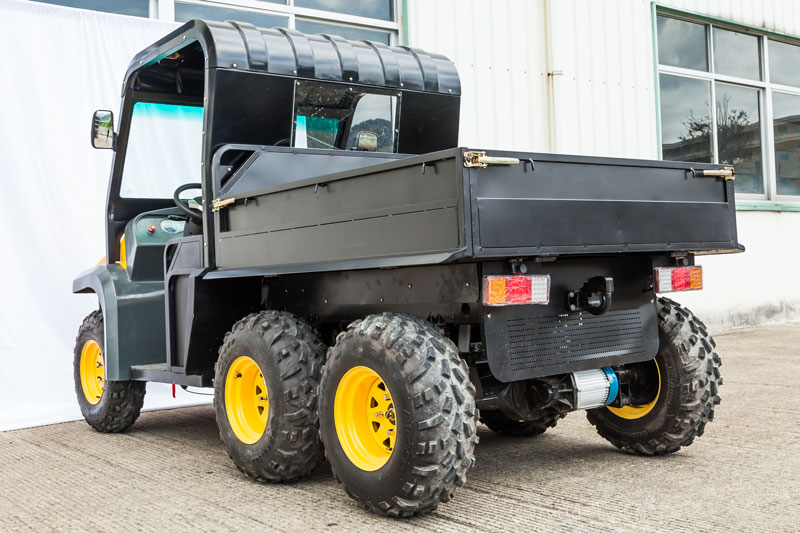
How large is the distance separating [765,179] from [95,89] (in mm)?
8967

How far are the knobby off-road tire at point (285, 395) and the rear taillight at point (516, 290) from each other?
108 centimetres

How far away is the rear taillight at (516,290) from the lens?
328cm

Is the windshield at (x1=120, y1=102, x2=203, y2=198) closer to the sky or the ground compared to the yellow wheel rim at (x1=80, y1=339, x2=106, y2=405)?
closer to the sky

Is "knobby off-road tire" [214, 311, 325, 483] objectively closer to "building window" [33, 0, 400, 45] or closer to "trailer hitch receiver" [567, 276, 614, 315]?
"trailer hitch receiver" [567, 276, 614, 315]

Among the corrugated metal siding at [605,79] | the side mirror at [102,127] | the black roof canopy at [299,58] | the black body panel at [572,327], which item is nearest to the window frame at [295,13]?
the corrugated metal siding at [605,79]

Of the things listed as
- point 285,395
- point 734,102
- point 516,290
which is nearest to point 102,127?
point 285,395

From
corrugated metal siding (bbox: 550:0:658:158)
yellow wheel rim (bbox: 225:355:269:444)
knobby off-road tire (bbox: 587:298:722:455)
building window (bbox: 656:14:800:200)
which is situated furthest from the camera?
building window (bbox: 656:14:800:200)

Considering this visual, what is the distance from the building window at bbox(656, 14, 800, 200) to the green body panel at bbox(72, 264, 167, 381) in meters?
7.44

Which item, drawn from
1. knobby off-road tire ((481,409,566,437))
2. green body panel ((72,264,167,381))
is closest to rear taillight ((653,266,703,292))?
knobby off-road tire ((481,409,566,437))

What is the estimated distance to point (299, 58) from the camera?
Result: 493 cm

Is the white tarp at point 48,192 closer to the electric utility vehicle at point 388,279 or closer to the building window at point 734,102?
the electric utility vehicle at point 388,279

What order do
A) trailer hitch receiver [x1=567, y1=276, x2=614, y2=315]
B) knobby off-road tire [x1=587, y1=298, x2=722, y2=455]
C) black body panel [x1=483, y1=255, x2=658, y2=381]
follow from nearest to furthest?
black body panel [x1=483, y1=255, x2=658, y2=381] < trailer hitch receiver [x1=567, y1=276, x2=614, y2=315] < knobby off-road tire [x1=587, y1=298, x2=722, y2=455]

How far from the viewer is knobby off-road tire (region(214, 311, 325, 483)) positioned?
12.9 feet

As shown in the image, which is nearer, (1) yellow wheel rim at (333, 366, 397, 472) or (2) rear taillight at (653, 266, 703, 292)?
(1) yellow wheel rim at (333, 366, 397, 472)
